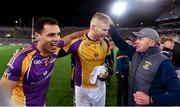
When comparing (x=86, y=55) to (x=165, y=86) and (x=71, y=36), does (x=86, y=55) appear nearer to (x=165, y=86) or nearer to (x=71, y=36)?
(x=71, y=36)

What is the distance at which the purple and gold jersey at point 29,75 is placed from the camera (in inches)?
175

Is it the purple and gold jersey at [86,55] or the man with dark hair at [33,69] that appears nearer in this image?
the man with dark hair at [33,69]

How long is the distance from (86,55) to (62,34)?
5282 centimetres

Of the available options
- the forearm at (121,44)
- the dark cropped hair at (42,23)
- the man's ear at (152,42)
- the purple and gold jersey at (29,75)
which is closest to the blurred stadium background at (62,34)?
the forearm at (121,44)

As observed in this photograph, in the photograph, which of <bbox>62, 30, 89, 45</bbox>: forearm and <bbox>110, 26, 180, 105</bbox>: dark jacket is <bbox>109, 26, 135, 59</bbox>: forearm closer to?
<bbox>62, 30, 89, 45</bbox>: forearm

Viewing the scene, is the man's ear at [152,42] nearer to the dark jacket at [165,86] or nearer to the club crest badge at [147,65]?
the club crest badge at [147,65]

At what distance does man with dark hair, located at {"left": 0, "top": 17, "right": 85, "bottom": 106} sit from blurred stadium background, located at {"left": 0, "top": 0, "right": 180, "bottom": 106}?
5.00 metres

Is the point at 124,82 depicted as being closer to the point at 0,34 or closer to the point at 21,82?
the point at 21,82

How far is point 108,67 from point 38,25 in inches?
67.5

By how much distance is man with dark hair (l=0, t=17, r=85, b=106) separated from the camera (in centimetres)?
443

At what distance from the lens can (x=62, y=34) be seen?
58750mm

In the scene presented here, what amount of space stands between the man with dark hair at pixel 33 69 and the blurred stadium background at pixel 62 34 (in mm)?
5004

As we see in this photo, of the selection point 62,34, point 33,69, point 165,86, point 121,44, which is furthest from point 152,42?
point 62,34

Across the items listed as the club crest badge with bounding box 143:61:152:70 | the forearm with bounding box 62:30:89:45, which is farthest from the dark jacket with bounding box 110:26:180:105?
the forearm with bounding box 62:30:89:45
